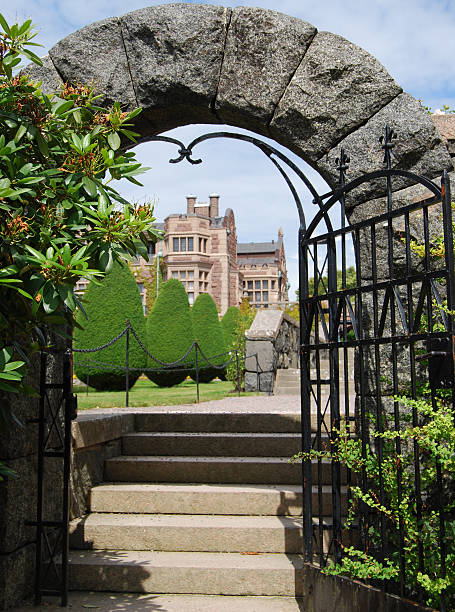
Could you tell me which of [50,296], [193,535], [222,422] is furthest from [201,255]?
[50,296]

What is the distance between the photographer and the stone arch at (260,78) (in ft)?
12.7

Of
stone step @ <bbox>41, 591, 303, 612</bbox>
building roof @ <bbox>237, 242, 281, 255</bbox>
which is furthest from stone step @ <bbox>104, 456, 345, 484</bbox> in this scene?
building roof @ <bbox>237, 242, 281, 255</bbox>

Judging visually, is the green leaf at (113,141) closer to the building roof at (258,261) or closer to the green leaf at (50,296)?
the green leaf at (50,296)

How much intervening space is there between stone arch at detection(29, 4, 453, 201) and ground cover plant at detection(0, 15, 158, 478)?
3.93ft

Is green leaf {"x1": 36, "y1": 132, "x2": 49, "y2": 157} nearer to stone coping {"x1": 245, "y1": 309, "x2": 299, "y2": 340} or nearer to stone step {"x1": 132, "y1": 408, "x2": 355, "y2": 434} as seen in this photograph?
stone step {"x1": 132, "y1": 408, "x2": 355, "y2": 434}

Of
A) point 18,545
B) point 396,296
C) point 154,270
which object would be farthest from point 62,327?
point 154,270

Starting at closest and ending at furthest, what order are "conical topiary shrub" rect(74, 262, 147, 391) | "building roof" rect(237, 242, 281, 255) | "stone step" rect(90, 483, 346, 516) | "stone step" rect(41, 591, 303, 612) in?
"stone step" rect(41, 591, 303, 612)
"stone step" rect(90, 483, 346, 516)
"conical topiary shrub" rect(74, 262, 147, 391)
"building roof" rect(237, 242, 281, 255)

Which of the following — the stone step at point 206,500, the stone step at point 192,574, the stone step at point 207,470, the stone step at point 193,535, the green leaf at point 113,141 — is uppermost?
the green leaf at point 113,141

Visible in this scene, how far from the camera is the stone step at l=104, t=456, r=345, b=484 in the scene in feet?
16.0

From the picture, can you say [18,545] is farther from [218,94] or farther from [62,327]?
[218,94]

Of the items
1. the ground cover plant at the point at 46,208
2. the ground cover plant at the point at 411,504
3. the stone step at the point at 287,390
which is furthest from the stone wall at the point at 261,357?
the ground cover plant at the point at 46,208

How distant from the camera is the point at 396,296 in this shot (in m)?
3.01

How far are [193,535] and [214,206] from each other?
162 ft

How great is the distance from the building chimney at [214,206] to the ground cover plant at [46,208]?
162 ft
